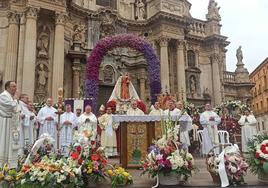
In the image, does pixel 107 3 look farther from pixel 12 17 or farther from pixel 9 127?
pixel 9 127

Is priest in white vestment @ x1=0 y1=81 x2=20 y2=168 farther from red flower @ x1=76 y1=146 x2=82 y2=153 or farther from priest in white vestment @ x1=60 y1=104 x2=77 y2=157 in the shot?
priest in white vestment @ x1=60 y1=104 x2=77 y2=157

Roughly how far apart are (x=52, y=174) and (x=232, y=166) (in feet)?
11.9

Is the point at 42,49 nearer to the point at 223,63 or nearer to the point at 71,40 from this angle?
the point at 71,40

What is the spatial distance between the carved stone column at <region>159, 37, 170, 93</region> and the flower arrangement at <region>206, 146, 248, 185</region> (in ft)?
52.9

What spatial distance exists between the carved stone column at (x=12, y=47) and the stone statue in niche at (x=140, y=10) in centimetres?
1102

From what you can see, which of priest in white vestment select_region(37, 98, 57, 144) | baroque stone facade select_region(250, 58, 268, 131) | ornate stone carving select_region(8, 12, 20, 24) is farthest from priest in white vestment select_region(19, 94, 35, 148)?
baroque stone facade select_region(250, 58, 268, 131)

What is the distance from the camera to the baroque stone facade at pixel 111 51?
56.8 ft

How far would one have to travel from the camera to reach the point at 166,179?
6.05 m

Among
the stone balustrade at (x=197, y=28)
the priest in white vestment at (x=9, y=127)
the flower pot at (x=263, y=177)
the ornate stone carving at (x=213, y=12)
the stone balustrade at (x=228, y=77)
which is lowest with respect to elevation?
the flower pot at (x=263, y=177)

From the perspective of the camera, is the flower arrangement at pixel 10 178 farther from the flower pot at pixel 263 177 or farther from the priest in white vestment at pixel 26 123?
the flower pot at pixel 263 177

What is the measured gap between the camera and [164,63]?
2272 cm

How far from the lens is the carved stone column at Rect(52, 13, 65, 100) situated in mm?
17281

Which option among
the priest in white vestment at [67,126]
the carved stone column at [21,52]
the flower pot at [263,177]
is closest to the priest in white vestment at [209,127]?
the priest in white vestment at [67,126]

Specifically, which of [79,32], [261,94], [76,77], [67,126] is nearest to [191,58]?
[79,32]
